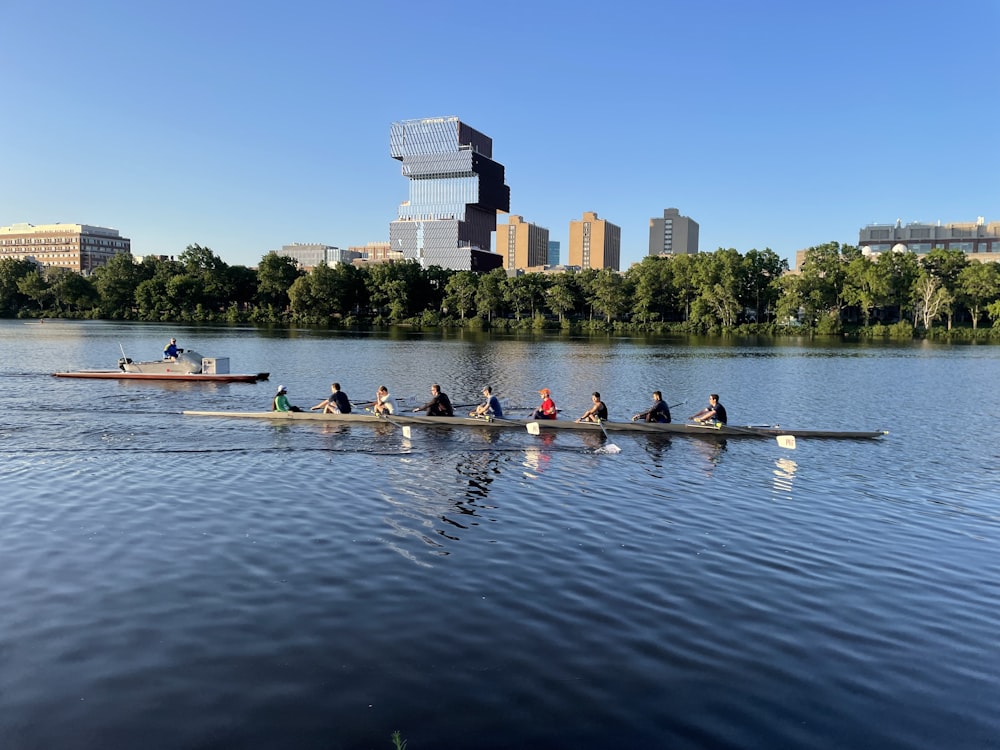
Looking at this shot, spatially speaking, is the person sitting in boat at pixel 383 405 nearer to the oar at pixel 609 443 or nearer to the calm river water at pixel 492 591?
the calm river water at pixel 492 591

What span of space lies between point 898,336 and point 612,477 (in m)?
109

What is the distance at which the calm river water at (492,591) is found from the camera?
7824 millimetres

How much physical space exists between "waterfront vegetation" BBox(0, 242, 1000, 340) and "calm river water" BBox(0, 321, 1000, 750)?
104m

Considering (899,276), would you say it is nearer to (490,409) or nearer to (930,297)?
(930,297)

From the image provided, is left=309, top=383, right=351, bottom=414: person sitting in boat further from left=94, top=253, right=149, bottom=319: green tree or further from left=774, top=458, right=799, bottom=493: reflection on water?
left=94, top=253, right=149, bottom=319: green tree

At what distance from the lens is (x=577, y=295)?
140m

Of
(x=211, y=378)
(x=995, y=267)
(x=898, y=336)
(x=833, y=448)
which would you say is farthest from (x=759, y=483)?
(x=995, y=267)

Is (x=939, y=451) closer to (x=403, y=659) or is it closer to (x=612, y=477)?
(x=612, y=477)

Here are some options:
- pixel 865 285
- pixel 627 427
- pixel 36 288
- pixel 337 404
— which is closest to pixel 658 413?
A: pixel 627 427

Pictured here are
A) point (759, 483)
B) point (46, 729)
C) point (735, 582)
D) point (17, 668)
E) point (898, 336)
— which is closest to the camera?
point (46, 729)

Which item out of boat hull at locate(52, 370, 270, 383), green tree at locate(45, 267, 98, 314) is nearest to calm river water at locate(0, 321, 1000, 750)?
boat hull at locate(52, 370, 270, 383)

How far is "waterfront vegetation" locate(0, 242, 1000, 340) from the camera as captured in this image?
116 meters

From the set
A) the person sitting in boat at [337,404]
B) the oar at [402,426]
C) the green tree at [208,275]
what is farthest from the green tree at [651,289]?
the oar at [402,426]

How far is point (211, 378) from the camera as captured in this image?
40.2 m
